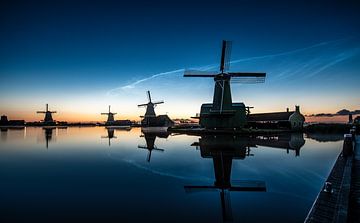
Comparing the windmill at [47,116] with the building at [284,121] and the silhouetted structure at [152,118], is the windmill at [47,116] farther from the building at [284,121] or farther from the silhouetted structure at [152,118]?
the building at [284,121]

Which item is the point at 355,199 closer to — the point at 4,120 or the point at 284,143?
the point at 284,143

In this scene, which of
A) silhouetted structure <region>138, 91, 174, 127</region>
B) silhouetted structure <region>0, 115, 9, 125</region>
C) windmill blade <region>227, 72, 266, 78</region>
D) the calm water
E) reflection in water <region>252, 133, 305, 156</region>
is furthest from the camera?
silhouetted structure <region>0, 115, 9, 125</region>

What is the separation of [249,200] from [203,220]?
2247 mm

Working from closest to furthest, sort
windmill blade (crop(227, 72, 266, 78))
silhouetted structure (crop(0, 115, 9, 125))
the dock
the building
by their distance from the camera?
the dock
windmill blade (crop(227, 72, 266, 78))
the building
silhouetted structure (crop(0, 115, 9, 125))

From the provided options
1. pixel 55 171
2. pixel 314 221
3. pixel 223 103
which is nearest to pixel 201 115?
pixel 223 103

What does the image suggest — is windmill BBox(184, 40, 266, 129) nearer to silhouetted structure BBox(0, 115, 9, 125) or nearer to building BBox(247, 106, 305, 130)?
building BBox(247, 106, 305, 130)

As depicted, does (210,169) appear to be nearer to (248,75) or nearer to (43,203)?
(43,203)

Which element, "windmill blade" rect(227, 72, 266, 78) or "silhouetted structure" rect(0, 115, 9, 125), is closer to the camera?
"windmill blade" rect(227, 72, 266, 78)

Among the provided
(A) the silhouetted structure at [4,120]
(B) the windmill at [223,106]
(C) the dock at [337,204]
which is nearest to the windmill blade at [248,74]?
(B) the windmill at [223,106]

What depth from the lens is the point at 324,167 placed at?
1200 centimetres

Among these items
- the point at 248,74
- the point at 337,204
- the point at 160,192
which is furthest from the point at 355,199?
the point at 248,74

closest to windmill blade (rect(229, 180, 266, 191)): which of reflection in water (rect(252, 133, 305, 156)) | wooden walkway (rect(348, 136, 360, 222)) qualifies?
wooden walkway (rect(348, 136, 360, 222))

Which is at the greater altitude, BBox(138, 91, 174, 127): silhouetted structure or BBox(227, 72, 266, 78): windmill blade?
BBox(227, 72, 266, 78): windmill blade

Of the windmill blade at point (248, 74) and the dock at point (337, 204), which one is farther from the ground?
the windmill blade at point (248, 74)
